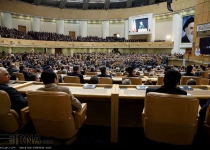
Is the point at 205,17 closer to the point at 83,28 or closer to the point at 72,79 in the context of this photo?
the point at 72,79

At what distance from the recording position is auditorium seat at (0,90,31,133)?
6.74ft

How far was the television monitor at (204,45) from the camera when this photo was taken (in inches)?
563

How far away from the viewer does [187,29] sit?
70.5 ft

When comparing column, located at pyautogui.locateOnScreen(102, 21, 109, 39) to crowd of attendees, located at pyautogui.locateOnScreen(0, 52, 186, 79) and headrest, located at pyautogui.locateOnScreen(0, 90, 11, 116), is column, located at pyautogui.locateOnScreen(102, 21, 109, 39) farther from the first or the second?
headrest, located at pyautogui.locateOnScreen(0, 90, 11, 116)

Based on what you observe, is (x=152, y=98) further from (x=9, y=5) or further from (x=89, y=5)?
(x=89, y=5)

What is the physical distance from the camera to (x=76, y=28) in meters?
30.9

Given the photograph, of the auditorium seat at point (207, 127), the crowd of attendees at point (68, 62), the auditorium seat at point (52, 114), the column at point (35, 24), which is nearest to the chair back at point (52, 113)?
the auditorium seat at point (52, 114)

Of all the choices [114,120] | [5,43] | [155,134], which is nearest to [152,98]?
[155,134]

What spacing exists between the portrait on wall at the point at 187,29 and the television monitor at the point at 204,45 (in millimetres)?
6306

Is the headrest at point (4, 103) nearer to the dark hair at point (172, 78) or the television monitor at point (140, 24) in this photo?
the dark hair at point (172, 78)

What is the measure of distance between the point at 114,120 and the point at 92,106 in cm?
72

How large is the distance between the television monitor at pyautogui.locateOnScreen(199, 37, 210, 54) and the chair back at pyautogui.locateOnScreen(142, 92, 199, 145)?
14929 millimetres

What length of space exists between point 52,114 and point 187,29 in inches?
928

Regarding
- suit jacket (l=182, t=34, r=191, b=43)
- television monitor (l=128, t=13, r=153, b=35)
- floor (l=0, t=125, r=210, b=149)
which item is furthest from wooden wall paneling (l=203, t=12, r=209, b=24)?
floor (l=0, t=125, r=210, b=149)
